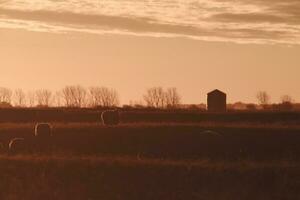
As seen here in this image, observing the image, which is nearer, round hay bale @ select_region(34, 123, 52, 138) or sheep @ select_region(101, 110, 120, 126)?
round hay bale @ select_region(34, 123, 52, 138)

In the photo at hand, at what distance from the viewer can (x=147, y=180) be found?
25.0 metres

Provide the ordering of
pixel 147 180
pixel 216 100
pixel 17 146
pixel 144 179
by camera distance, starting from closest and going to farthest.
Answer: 1. pixel 147 180
2. pixel 144 179
3. pixel 17 146
4. pixel 216 100

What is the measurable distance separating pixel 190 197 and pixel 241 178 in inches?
82.2

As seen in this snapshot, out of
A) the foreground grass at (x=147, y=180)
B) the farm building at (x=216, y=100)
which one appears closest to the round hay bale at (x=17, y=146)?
the foreground grass at (x=147, y=180)

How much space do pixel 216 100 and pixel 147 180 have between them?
216 feet

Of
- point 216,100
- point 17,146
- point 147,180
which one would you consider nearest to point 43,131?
point 17,146

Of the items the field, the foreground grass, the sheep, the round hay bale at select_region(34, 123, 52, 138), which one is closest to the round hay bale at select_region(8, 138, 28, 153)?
the round hay bale at select_region(34, 123, 52, 138)

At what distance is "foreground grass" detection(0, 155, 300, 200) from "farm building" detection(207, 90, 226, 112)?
201ft

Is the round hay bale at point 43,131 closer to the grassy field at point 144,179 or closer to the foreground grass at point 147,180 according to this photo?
the grassy field at point 144,179

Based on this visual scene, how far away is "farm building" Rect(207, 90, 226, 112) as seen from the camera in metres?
88.4

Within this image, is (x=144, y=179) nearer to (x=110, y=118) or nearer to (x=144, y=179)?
(x=144, y=179)

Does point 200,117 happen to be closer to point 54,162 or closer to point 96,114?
point 96,114

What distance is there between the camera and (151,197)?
23.6 meters

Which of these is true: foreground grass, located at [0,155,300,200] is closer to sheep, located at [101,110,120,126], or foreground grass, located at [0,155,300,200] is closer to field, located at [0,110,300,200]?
field, located at [0,110,300,200]
